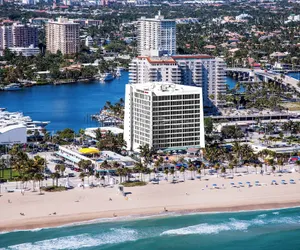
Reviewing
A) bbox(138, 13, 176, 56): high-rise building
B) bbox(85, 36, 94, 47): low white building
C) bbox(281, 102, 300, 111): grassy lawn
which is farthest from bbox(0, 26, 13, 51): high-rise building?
bbox(281, 102, 300, 111): grassy lawn

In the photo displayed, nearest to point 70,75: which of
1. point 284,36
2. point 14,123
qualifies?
point 14,123

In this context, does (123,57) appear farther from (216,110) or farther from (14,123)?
(14,123)

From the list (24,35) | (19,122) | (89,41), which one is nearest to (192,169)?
(19,122)

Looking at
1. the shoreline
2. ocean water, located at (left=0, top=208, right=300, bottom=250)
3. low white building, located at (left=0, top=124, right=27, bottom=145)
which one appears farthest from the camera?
A: low white building, located at (left=0, top=124, right=27, bottom=145)

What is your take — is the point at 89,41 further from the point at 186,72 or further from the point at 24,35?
the point at 186,72

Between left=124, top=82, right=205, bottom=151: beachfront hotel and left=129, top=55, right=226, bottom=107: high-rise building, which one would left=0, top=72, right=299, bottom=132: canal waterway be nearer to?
left=129, top=55, right=226, bottom=107: high-rise building
